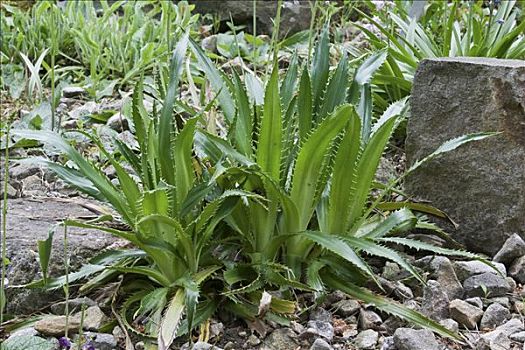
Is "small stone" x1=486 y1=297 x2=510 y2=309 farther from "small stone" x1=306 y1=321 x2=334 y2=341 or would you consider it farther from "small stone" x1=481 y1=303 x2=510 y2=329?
"small stone" x1=306 y1=321 x2=334 y2=341

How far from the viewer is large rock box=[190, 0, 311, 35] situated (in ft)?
16.5

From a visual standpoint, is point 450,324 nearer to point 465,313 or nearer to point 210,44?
point 465,313

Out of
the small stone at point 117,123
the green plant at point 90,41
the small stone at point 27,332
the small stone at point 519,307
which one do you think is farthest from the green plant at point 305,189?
the green plant at point 90,41

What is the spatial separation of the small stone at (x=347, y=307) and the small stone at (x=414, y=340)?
183 millimetres

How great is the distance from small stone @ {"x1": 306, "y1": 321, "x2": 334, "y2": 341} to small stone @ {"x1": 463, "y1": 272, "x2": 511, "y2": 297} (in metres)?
0.47

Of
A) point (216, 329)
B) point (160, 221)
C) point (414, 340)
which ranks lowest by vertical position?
point (216, 329)

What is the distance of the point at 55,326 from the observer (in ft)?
6.56

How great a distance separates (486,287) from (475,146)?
19.5 inches

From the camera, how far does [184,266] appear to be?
2.12 meters

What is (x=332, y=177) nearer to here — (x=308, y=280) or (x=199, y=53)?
(x=308, y=280)

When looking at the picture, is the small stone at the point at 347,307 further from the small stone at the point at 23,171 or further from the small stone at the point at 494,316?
the small stone at the point at 23,171

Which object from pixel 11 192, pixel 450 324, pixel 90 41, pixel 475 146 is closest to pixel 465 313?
pixel 450 324

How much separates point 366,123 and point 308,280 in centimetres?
57

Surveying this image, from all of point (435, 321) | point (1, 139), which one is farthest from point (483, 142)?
point (1, 139)
